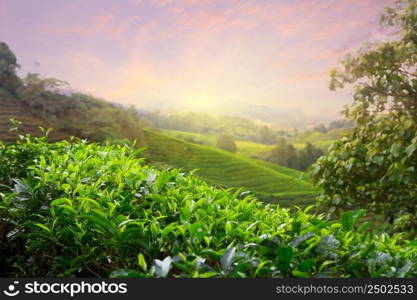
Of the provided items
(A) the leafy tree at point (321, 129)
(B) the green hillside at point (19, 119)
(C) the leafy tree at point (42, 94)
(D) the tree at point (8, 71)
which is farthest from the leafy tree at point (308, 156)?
(D) the tree at point (8, 71)

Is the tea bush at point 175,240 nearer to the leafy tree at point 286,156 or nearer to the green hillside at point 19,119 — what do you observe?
the green hillside at point 19,119

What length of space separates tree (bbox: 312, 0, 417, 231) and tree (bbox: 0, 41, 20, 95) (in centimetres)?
979

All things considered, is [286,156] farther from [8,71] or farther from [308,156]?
[8,71]

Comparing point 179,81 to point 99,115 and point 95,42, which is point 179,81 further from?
point 99,115

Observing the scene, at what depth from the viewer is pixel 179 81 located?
50.5 feet

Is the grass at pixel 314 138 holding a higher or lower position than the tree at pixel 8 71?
lower

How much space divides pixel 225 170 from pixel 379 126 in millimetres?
8319

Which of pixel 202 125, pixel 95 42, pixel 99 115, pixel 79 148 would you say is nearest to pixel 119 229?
pixel 79 148

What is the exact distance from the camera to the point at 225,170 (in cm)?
1186

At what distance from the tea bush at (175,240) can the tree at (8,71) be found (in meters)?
10.5

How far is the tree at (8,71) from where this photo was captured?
1086 cm

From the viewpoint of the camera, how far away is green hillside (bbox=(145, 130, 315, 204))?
10177 mm

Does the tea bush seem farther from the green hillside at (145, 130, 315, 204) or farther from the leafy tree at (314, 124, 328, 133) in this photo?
the leafy tree at (314, 124, 328, 133)

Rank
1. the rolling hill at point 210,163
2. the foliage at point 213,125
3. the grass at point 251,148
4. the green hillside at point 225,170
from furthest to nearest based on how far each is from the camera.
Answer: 1. the foliage at point 213,125
2. the grass at point 251,148
3. the green hillside at point 225,170
4. the rolling hill at point 210,163
